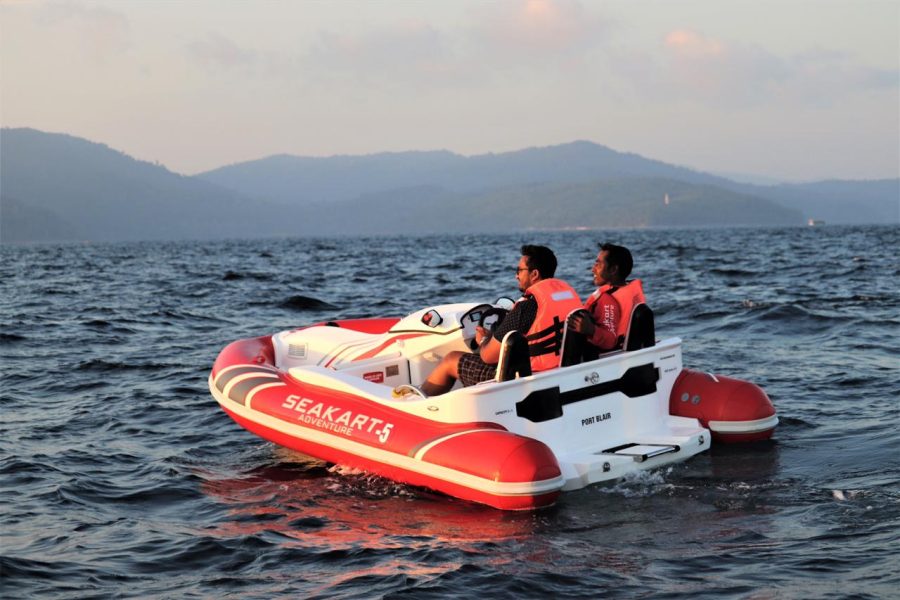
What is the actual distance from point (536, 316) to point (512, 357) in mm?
506

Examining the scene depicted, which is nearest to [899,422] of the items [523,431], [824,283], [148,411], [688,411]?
[688,411]

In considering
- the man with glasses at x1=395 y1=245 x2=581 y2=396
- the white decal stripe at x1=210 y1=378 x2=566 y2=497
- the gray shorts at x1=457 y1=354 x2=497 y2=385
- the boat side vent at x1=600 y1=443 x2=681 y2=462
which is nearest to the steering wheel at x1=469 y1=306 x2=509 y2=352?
the gray shorts at x1=457 y1=354 x2=497 y2=385

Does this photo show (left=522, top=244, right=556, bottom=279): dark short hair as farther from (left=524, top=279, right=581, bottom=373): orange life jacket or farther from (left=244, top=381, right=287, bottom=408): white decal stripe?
(left=244, top=381, right=287, bottom=408): white decal stripe

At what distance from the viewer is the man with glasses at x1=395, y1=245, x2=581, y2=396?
7789 millimetres

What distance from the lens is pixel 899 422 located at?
933 centimetres

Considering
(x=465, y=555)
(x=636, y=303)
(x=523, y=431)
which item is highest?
(x=636, y=303)

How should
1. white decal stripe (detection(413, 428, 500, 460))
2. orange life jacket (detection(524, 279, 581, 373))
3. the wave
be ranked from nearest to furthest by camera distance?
1. white decal stripe (detection(413, 428, 500, 460))
2. orange life jacket (detection(524, 279, 581, 373))
3. the wave

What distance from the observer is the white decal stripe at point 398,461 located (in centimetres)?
689

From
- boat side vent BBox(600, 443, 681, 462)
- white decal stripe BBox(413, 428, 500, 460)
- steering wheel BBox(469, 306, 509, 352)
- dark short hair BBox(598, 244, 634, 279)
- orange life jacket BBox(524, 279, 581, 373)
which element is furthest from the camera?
steering wheel BBox(469, 306, 509, 352)

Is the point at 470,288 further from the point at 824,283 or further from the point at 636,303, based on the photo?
the point at 636,303

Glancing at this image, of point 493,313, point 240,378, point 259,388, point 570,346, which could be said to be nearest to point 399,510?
point 570,346

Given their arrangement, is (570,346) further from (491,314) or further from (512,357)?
(491,314)

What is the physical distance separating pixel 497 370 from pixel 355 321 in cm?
383

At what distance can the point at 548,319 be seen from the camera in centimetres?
783
